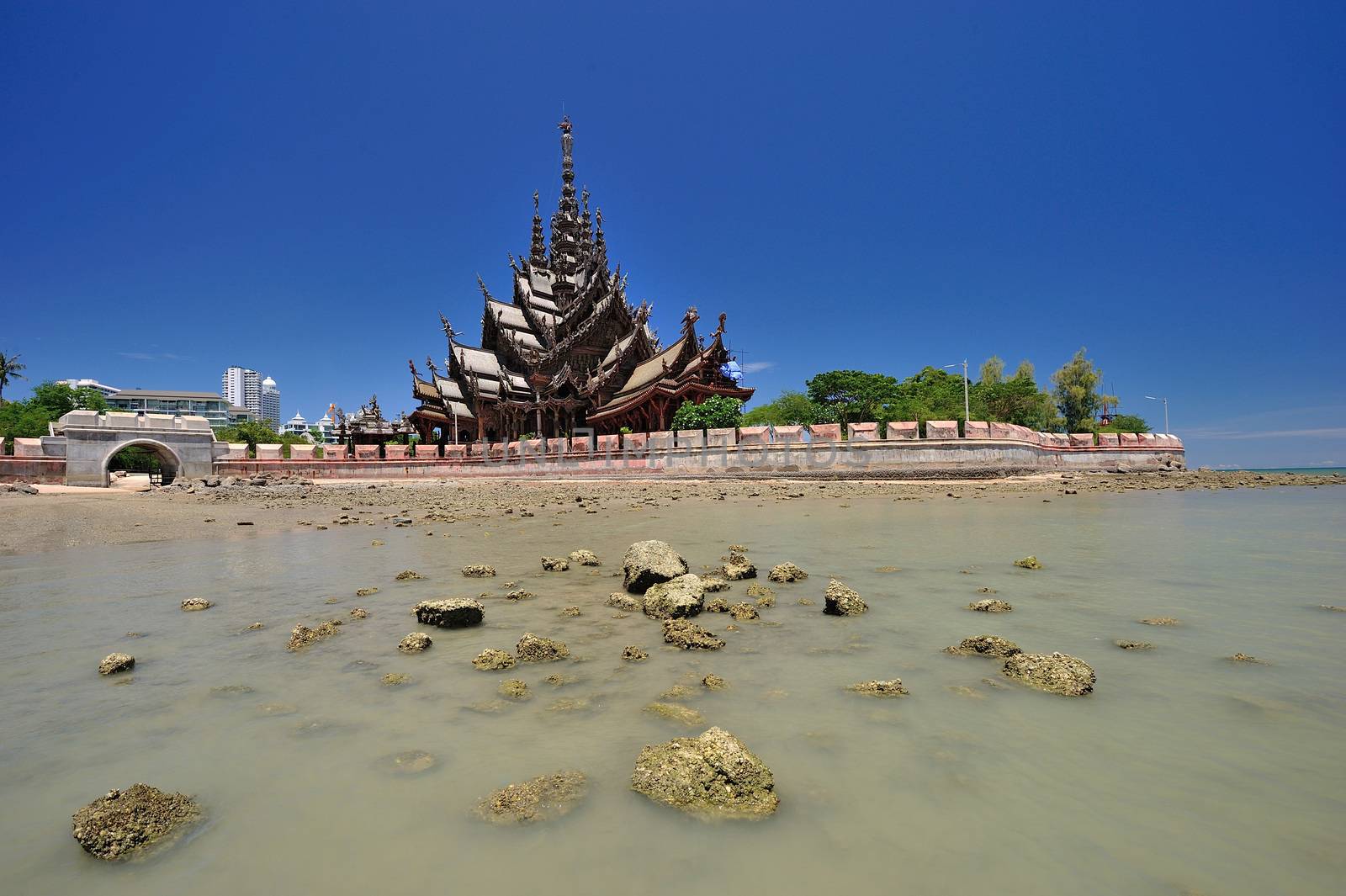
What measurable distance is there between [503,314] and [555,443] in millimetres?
19116

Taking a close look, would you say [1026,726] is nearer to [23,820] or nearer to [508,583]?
[23,820]

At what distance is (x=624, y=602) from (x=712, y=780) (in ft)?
9.93

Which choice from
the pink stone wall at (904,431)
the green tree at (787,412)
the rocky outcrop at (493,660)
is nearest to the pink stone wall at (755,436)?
the pink stone wall at (904,431)

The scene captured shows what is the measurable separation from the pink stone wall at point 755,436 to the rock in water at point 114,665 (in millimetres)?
24750

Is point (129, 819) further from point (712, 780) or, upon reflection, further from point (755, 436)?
point (755, 436)

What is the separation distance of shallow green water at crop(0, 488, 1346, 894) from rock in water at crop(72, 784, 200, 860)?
62mm

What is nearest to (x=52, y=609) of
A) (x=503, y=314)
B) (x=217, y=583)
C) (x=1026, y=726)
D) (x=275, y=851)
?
(x=217, y=583)

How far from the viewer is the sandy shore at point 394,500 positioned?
11.1m

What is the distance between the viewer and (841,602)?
4453 mm

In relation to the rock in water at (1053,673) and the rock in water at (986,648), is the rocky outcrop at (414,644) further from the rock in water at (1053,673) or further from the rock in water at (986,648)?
the rock in water at (1053,673)

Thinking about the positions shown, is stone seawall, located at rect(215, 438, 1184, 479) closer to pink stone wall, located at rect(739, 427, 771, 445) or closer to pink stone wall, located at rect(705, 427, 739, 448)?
pink stone wall, located at rect(705, 427, 739, 448)

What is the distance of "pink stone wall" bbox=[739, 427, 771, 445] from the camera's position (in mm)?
27125

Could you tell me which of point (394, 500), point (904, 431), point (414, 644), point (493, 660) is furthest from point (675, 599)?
point (904, 431)

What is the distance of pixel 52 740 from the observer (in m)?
2.61
